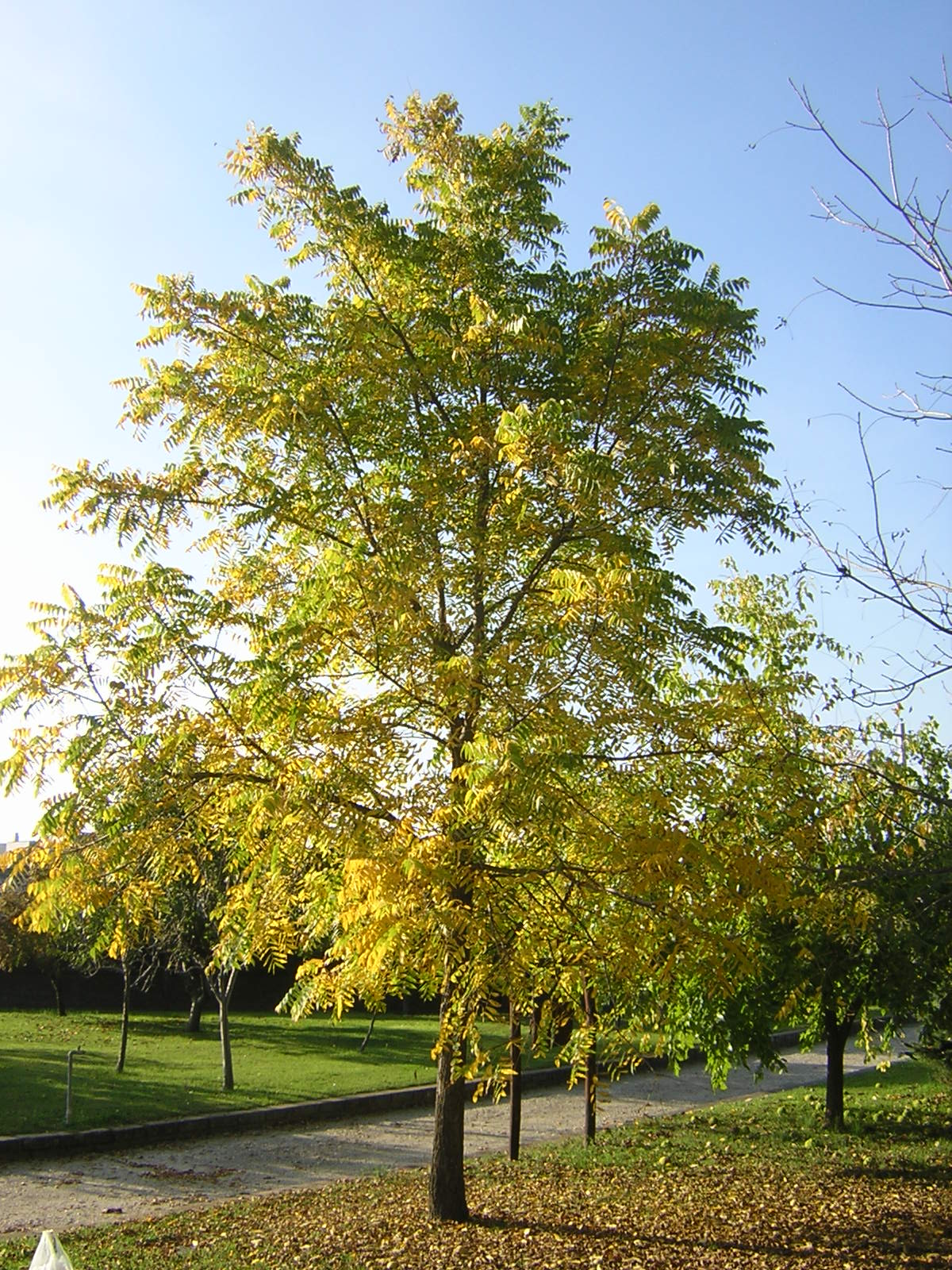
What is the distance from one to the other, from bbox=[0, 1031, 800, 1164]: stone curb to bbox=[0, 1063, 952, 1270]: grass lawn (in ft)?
7.60

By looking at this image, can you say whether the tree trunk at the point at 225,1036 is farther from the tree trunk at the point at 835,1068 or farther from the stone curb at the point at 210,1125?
the tree trunk at the point at 835,1068

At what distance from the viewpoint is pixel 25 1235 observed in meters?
9.23

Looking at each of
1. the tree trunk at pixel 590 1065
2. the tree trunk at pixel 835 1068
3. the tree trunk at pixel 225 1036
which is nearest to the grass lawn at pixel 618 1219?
the tree trunk at pixel 590 1065

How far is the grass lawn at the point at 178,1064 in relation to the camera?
15.6 meters

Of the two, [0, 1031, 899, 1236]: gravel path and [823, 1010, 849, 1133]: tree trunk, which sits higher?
[823, 1010, 849, 1133]: tree trunk

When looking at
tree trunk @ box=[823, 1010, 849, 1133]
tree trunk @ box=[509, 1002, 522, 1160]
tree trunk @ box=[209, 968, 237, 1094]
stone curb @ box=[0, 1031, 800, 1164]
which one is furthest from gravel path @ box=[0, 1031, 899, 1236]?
tree trunk @ box=[823, 1010, 849, 1133]

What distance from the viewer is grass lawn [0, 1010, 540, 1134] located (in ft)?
51.3

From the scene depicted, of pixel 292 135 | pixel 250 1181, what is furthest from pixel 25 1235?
pixel 292 135

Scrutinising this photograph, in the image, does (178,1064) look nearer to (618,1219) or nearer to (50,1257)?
(618,1219)

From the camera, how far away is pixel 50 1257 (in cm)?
402

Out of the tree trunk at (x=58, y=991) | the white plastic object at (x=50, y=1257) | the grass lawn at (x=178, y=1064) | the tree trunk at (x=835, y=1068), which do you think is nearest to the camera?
the white plastic object at (x=50, y=1257)

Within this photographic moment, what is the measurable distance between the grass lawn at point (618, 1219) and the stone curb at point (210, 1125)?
7.60 ft

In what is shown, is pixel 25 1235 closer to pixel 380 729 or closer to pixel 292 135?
pixel 380 729

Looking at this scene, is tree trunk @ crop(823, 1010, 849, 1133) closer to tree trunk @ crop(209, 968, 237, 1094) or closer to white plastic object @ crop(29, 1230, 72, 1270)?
tree trunk @ crop(209, 968, 237, 1094)
